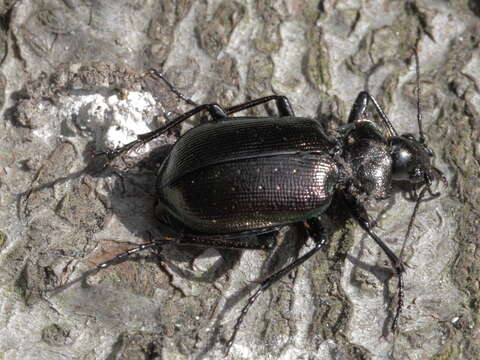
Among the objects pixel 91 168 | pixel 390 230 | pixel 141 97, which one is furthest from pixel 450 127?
pixel 91 168

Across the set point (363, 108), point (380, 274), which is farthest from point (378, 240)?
point (363, 108)

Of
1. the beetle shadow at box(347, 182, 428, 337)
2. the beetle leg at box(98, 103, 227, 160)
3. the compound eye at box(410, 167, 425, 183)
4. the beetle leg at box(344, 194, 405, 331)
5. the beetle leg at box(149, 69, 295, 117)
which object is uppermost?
the beetle leg at box(149, 69, 295, 117)

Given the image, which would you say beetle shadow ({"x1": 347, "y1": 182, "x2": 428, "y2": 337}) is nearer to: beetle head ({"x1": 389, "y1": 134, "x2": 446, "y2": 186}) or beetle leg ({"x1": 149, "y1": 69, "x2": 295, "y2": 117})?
beetle head ({"x1": 389, "y1": 134, "x2": 446, "y2": 186})

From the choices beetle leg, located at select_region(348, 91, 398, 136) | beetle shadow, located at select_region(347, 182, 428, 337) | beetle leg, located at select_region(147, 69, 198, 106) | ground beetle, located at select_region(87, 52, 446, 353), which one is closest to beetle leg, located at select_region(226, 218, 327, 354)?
ground beetle, located at select_region(87, 52, 446, 353)

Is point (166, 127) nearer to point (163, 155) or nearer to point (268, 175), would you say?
point (163, 155)

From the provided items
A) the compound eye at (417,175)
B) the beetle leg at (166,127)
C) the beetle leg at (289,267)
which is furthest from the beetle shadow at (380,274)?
the beetle leg at (166,127)

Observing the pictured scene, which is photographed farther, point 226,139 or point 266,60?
point 266,60

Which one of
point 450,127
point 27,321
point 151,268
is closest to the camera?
point 27,321

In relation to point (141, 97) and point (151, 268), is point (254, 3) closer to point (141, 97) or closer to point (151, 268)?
point (141, 97)
